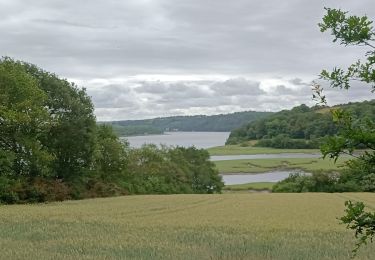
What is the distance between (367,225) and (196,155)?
77.4m

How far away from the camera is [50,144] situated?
→ 43844 mm

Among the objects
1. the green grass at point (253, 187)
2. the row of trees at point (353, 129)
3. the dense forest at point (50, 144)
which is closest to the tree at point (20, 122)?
the dense forest at point (50, 144)

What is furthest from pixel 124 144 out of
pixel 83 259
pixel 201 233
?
pixel 83 259

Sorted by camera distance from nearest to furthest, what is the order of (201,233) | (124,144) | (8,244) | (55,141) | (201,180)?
1. (8,244)
2. (201,233)
3. (55,141)
4. (124,144)
5. (201,180)

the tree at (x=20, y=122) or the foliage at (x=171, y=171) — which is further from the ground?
the tree at (x=20, y=122)

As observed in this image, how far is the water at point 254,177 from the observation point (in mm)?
85106

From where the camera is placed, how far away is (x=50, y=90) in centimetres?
4453

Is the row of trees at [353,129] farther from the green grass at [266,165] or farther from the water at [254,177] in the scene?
the green grass at [266,165]

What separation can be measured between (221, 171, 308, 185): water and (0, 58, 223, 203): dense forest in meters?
30.3

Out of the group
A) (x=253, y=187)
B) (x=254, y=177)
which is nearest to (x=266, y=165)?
(x=254, y=177)

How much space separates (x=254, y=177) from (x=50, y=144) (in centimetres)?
5231

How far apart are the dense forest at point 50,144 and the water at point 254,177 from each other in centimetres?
3029

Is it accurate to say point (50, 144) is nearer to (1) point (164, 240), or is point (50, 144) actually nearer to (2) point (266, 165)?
(1) point (164, 240)

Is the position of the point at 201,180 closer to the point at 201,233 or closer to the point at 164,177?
the point at 164,177
